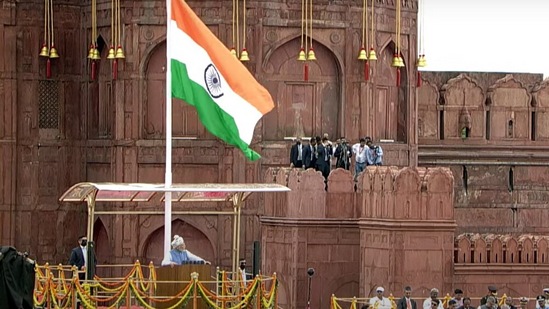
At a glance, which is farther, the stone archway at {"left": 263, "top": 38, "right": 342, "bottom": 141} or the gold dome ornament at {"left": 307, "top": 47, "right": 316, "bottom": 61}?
the stone archway at {"left": 263, "top": 38, "right": 342, "bottom": 141}

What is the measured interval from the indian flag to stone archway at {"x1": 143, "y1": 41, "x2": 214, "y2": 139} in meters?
11.8

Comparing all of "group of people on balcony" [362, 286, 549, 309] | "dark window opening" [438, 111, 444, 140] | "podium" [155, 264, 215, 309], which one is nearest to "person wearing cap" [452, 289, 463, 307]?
"group of people on balcony" [362, 286, 549, 309]

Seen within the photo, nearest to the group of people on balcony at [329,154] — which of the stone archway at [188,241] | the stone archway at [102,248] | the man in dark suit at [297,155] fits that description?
the man in dark suit at [297,155]

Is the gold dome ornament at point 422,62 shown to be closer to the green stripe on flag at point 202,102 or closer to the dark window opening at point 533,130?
the dark window opening at point 533,130

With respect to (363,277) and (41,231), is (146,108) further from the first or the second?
(363,277)

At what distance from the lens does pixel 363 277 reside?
3581cm

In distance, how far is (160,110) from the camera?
4125cm

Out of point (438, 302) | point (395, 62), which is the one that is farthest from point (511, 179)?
point (438, 302)

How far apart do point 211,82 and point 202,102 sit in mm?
351

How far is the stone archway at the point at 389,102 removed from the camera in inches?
1647

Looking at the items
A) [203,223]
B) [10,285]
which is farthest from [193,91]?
[203,223]

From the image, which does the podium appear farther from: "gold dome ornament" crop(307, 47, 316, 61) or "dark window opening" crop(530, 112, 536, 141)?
"dark window opening" crop(530, 112, 536, 141)

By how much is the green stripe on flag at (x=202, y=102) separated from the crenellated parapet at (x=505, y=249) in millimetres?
8663

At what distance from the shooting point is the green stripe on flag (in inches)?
1141
